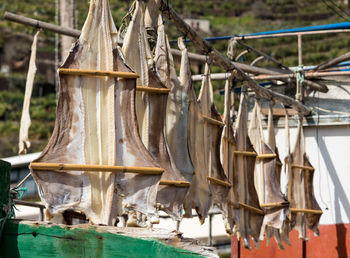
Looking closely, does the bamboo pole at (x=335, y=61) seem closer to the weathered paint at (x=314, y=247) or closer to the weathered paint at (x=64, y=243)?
the weathered paint at (x=314, y=247)

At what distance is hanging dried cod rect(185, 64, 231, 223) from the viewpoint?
5.69m

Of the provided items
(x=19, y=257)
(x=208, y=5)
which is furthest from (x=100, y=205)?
(x=208, y=5)

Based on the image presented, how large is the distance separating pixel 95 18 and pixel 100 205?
1.21m

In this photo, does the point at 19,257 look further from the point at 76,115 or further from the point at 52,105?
the point at 52,105

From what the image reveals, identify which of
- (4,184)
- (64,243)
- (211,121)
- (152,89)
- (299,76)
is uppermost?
(299,76)

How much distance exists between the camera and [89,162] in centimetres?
402

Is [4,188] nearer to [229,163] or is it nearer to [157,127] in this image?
[157,127]

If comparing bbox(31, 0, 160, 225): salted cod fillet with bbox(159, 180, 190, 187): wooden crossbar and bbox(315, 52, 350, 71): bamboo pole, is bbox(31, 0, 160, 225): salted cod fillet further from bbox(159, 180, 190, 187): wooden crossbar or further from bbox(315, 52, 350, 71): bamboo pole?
bbox(315, 52, 350, 71): bamboo pole

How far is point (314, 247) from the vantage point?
10.3m

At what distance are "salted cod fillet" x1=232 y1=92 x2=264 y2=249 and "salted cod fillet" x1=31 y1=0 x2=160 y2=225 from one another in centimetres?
326

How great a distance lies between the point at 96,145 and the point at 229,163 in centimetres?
328

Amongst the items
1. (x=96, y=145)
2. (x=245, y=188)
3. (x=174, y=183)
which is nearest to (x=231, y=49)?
(x=245, y=188)

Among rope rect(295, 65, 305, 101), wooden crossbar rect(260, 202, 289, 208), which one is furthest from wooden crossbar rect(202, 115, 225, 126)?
rope rect(295, 65, 305, 101)

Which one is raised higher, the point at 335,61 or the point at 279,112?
the point at 335,61
